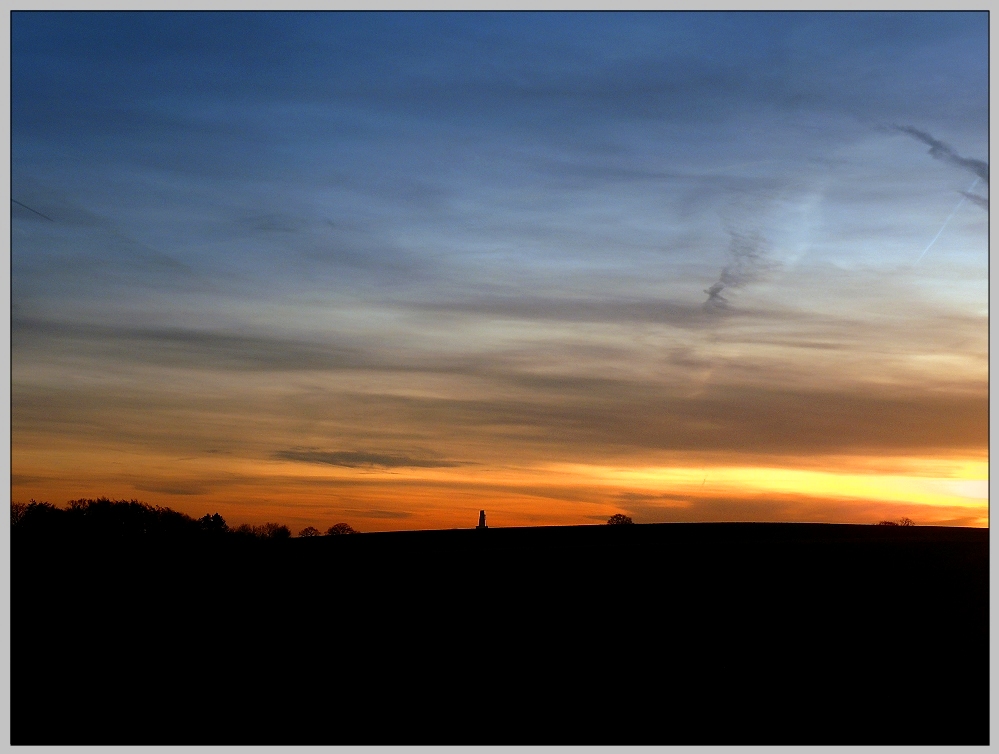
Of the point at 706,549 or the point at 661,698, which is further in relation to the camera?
the point at 706,549

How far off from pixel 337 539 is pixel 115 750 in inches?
1081

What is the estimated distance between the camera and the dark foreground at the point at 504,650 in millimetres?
14930

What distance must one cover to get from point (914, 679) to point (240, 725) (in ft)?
35.7

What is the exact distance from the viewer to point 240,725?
1484 centimetres

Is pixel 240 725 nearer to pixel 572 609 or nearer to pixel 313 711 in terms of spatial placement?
pixel 313 711

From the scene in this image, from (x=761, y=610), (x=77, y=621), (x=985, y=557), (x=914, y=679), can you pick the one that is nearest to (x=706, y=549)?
(x=985, y=557)

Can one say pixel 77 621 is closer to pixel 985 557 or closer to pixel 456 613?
pixel 456 613

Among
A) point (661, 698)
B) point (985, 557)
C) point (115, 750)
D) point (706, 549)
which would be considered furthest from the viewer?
point (706, 549)

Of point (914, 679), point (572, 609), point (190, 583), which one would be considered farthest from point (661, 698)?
point (190, 583)

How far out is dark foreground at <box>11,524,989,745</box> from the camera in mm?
14930

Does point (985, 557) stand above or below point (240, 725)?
above

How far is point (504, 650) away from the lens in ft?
61.8

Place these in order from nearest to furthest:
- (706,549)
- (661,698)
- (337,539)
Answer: (661,698) → (706,549) → (337,539)

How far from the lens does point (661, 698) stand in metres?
16.1
